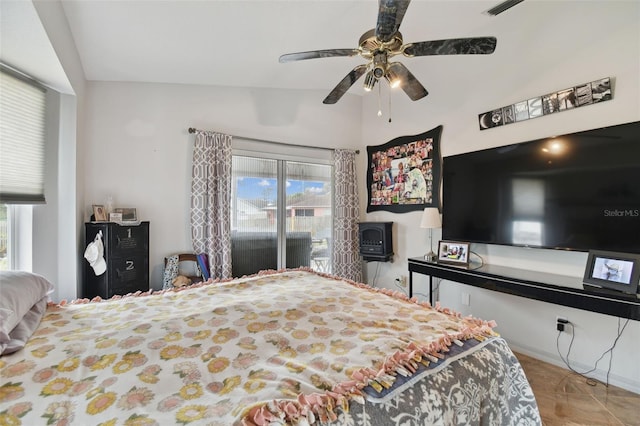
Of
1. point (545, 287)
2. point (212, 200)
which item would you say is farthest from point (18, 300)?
point (545, 287)

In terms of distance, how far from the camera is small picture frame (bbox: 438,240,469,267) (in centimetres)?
272

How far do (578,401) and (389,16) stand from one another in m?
2.73

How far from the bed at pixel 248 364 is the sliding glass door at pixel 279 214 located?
2.09 meters

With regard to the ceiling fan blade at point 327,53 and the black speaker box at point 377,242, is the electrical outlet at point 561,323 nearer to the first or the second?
the black speaker box at point 377,242

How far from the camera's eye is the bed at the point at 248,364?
0.71m

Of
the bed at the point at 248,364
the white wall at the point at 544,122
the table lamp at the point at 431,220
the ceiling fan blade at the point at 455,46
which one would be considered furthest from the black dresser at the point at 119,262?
the white wall at the point at 544,122

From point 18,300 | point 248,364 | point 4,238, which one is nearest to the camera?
point 248,364

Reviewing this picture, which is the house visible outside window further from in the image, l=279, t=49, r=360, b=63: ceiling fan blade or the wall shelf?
the wall shelf

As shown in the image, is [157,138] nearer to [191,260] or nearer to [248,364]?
[191,260]

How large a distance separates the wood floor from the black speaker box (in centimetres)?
181

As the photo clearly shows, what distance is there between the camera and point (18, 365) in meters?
0.84

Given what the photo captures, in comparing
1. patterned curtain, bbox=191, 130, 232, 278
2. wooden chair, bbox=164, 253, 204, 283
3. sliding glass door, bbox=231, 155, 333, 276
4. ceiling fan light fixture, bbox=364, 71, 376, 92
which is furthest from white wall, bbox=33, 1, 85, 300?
ceiling fan light fixture, bbox=364, 71, 376, 92

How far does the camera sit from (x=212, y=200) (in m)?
3.12

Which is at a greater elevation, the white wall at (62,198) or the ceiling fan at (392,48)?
the ceiling fan at (392,48)
